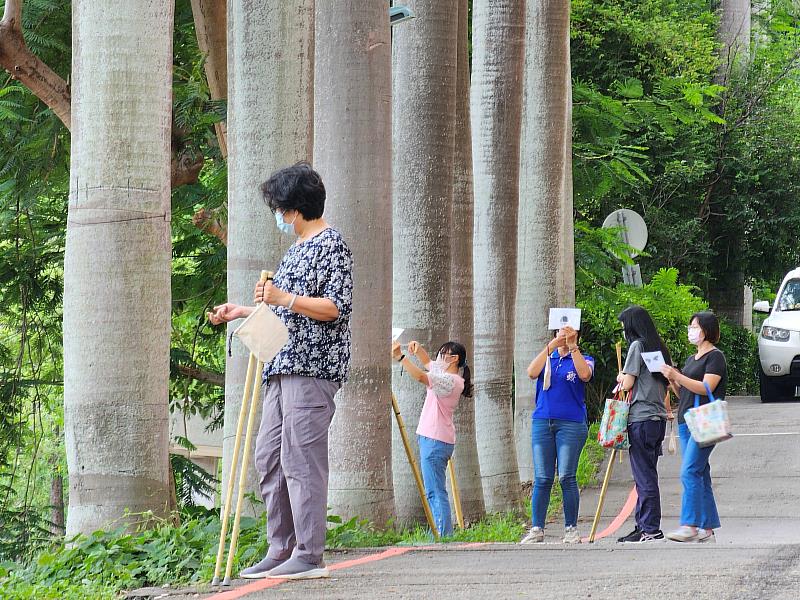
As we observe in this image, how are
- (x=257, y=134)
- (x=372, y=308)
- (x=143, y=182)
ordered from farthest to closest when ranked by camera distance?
(x=372, y=308) → (x=257, y=134) → (x=143, y=182)

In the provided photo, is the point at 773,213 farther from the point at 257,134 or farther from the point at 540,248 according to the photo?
the point at 257,134

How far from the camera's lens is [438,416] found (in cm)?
1177

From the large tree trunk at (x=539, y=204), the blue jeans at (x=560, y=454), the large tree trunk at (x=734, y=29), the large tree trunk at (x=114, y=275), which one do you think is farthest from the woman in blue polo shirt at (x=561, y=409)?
the large tree trunk at (x=734, y=29)

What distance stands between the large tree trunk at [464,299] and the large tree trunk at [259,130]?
4472 mm

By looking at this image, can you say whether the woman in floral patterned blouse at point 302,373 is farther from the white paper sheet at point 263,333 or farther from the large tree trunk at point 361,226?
the large tree trunk at point 361,226

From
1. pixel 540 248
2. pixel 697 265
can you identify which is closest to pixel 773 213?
pixel 697 265

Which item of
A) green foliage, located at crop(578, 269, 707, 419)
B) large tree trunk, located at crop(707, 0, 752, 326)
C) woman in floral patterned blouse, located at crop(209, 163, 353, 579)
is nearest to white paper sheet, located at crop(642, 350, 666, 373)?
woman in floral patterned blouse, located at crop(209, 163, 353, 579)

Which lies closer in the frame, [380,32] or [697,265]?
[380,32]

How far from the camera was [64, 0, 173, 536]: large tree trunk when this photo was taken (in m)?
7.56

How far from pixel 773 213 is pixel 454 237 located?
21.0m

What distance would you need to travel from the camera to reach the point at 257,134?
28.8 feet

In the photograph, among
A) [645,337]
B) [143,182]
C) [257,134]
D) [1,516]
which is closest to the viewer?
[143,182]

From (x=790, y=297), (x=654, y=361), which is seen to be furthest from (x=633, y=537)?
(x=790, y=297)

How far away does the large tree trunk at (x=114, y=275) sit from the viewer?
7.56 metres
